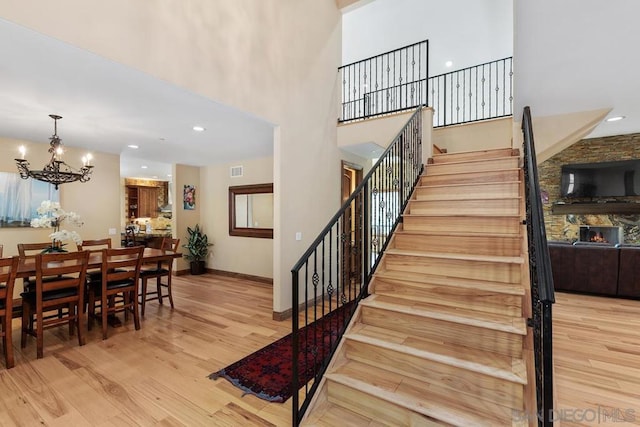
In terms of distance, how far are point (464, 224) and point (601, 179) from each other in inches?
223

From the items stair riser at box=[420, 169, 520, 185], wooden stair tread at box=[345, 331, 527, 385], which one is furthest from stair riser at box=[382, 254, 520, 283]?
stair riser at box=[420, 169, 520, 185]

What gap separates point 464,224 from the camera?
306 centimetres

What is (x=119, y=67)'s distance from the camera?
230 cm

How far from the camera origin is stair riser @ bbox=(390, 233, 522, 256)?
8.73 feet

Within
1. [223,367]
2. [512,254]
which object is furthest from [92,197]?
[512,254]

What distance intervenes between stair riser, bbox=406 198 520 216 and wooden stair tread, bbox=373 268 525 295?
91cm

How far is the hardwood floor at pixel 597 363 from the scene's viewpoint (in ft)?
6.82

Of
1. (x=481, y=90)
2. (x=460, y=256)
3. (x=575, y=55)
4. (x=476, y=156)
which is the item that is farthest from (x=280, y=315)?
(x=481, y=90)

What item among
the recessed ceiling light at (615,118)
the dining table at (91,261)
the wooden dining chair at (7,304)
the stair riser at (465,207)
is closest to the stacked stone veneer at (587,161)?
the recessed ceiling light at (615,118)

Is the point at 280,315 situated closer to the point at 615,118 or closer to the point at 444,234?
the point at 444,234

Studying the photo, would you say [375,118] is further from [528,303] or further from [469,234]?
[528,303]

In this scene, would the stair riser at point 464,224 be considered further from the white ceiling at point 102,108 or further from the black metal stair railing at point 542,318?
the white ceiling at point 102,108

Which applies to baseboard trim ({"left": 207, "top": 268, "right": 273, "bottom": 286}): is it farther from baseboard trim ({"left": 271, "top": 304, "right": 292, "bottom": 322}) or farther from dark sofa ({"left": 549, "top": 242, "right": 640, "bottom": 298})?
dark sofa ({"left": 549, "top": 242, "right": 640, "bottom": 298})

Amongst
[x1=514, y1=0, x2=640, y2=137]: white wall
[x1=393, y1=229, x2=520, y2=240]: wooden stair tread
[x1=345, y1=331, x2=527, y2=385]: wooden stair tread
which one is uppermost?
[x1=514, y1=0, x2=640, y2=137]: white wall
